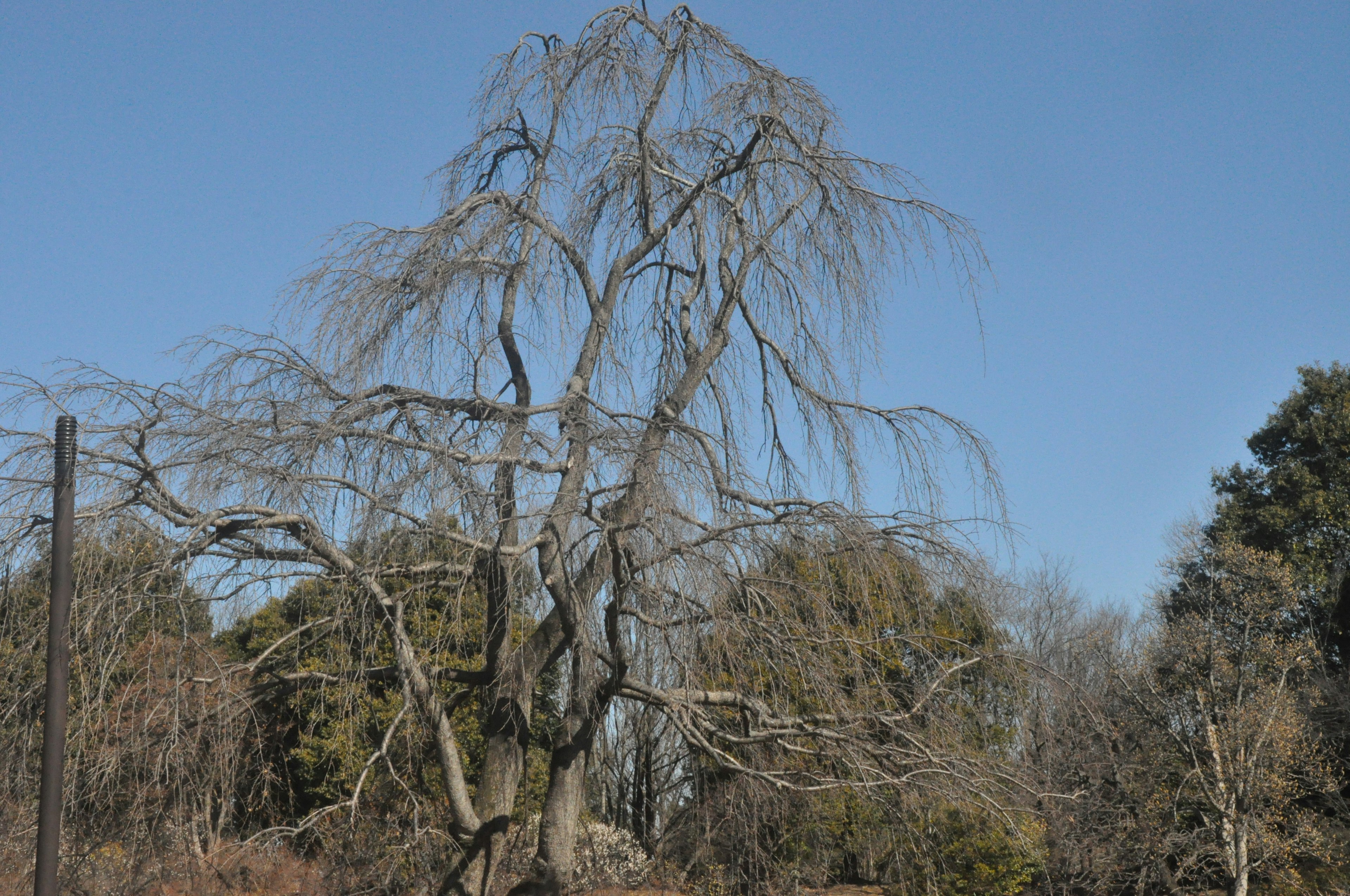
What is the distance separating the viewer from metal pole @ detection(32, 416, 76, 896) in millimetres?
4660

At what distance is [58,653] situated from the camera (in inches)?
185

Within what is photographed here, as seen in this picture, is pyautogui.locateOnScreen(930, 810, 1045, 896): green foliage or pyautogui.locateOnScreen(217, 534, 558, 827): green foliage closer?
pyautogui.locateOnScreen(217, 534, 558, 827): green foliage

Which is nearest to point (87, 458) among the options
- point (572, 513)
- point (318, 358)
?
point (318, 358)

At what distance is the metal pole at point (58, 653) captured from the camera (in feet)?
15.3

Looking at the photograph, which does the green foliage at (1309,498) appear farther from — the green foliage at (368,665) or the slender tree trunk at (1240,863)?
the green foliage at (368,665)

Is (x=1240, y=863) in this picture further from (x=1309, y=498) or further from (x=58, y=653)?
(x=58, y=653)

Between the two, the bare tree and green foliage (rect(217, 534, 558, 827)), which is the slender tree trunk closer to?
the bare tree

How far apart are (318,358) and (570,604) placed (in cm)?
196

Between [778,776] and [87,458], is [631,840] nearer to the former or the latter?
[778,776]

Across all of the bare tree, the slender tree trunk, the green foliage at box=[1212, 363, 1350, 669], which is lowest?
the slender tree trunk

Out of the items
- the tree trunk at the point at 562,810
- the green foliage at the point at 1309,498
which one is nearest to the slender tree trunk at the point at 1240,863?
the green foliage at the point at 1309,498

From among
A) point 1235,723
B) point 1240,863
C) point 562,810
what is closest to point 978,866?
point 1240,863

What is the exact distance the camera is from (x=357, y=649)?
21.5ft

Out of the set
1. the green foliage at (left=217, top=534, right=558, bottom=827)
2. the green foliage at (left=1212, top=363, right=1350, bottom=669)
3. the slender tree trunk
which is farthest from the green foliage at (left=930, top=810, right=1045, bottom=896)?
the green foliage at (left=1212, top=363, right=1350, bottom=669)
